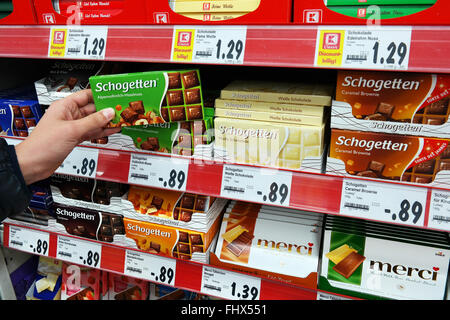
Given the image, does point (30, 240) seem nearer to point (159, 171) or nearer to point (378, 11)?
point (159, 171)

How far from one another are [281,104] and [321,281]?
0.63 metres

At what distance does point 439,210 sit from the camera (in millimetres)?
908

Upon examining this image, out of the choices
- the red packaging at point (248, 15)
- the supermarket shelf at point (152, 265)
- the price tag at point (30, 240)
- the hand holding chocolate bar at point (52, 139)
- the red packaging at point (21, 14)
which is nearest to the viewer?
the red packaging at point (248, 15)

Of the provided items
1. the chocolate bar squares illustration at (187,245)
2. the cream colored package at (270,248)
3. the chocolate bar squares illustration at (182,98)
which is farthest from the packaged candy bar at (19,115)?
the cream colored package at (270,248)

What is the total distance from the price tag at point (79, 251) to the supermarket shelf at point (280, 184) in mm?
374

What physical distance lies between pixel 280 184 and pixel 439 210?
443 millimetres

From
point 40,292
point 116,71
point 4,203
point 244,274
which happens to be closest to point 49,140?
point 4,203

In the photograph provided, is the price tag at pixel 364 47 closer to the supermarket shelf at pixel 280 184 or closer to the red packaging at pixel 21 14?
the supermarket shelf at pixel 280 184

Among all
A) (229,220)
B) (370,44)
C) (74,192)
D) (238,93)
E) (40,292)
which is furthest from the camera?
(40,292)

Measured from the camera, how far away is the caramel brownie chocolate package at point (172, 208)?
4.07 ft

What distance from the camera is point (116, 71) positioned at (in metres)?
1.32

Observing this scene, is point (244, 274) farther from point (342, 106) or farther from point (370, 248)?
point (342, 106)

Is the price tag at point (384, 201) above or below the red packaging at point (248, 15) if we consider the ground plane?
below

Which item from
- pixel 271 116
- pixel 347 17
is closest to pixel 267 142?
pixel 271 116
